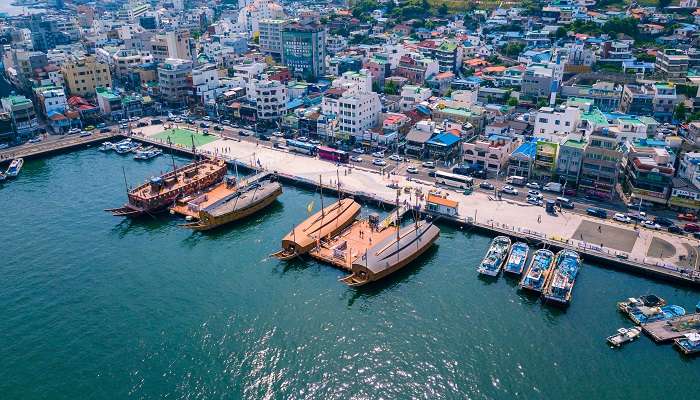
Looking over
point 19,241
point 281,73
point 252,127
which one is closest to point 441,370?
point 19,241

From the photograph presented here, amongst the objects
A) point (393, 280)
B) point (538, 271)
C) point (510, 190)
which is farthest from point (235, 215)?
point (538, 271)

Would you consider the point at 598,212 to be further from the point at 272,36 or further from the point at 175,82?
the point at 272,36

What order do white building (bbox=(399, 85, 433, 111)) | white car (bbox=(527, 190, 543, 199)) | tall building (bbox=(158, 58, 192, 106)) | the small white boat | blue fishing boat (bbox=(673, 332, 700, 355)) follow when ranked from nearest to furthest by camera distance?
blue fishing boat (bbox=(673, 332, 700, 355))
the small white boat
white car (bbox=(527, 190, 543, 199))
white building (bbox=(399, 85, 433, 111))
tall building (bbox=(158, 58, 192, 106))

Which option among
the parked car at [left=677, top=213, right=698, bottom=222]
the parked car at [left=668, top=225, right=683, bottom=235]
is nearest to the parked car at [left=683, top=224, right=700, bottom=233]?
the parked car at [left=668, top=225, right=683, bottom=235]

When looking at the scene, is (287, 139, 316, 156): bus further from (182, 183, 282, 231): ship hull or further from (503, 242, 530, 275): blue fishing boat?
(503, 242, 530, 275): blue fishing boat

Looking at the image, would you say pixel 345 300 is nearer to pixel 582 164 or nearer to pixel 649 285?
pixel 649 285

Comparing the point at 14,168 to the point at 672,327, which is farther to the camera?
the point at 14,168
